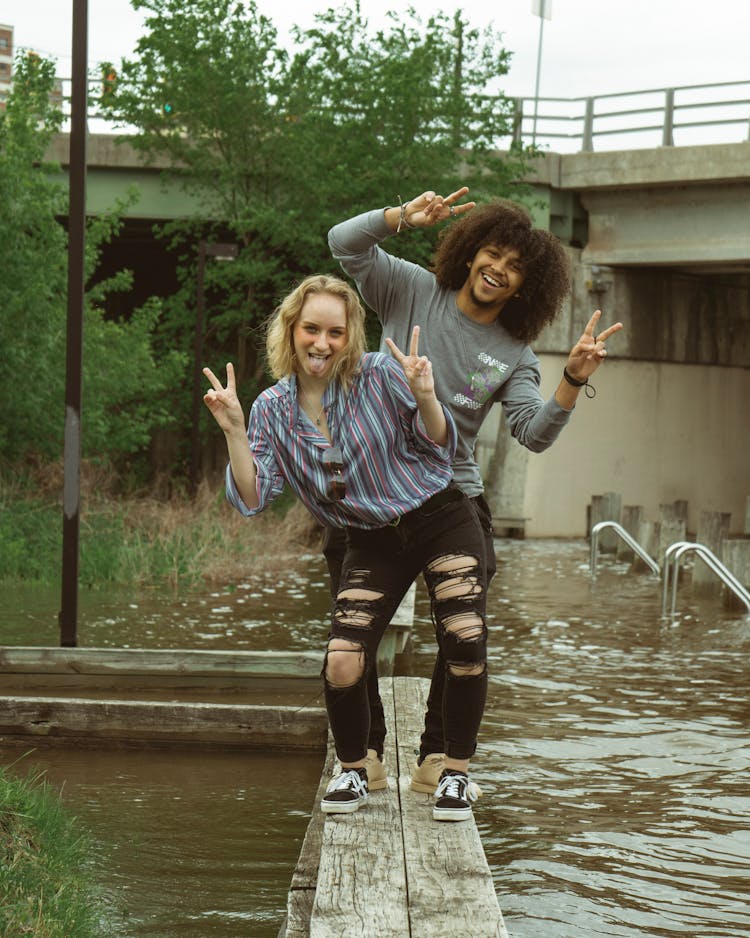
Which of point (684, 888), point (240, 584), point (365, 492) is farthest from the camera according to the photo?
point (240, 584)

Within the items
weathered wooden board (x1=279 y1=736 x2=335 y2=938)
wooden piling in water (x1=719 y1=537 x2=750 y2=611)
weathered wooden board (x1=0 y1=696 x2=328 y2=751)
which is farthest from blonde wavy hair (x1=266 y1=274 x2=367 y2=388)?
wooden piling in water (x1=719 y1=537 x2=750 y2=611)

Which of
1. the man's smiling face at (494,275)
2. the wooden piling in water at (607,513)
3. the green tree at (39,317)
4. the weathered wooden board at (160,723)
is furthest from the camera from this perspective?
the wooden piling in water at (607,513)

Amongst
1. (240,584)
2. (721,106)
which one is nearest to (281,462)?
(240,584)

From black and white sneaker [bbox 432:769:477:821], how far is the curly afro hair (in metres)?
1.48

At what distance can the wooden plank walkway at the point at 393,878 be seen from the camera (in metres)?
3.77

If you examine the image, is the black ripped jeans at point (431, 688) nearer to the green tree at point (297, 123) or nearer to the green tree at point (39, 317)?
the green tree at point (39, 317)

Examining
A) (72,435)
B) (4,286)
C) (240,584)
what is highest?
(4,286)

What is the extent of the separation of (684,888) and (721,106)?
63.8ft

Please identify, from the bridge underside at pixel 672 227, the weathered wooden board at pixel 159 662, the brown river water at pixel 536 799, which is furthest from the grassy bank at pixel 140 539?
the bridge underside at pixel 672 227

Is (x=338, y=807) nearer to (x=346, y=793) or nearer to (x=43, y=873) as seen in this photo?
(x=346, y=793)

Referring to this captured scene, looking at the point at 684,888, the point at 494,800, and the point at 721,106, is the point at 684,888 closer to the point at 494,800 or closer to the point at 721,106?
the point at 494,800

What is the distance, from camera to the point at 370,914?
3836mm

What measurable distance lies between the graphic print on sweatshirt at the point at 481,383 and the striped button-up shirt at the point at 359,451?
1.02 ft

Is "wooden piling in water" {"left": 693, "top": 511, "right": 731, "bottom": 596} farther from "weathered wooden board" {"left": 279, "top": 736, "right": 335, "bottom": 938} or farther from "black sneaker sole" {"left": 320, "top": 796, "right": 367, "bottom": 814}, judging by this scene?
"black sneaker sole" {"left": 320, "top": 796, "right": 367, "bottom": 814}
